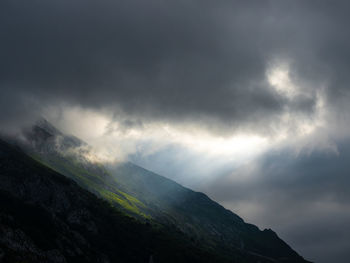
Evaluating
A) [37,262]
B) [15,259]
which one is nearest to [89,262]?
[37,262]

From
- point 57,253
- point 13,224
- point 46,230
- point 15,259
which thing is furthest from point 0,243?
point 46,230

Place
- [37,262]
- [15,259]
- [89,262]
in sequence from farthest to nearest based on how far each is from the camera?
[89,262], [37,262], [15,259]

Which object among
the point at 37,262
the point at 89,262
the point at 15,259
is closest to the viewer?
the point at 15,259

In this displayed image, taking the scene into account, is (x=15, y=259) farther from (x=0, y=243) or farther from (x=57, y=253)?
(x=57, y=253)

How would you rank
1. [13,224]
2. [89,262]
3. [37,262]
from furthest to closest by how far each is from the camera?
[89,262], [13,224], [37,262]

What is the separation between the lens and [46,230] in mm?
199125

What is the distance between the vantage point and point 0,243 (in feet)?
500

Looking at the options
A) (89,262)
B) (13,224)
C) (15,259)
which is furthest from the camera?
(89,262)

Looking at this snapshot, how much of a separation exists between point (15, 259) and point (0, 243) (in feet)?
43.9

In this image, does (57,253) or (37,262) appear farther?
(57,253)

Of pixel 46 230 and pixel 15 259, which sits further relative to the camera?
pixel 46 230

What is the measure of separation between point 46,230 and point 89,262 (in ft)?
110

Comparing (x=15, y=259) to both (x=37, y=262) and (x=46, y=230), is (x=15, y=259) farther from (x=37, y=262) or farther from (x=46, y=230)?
(x=46, y=230)

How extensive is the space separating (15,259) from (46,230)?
54104 mm
